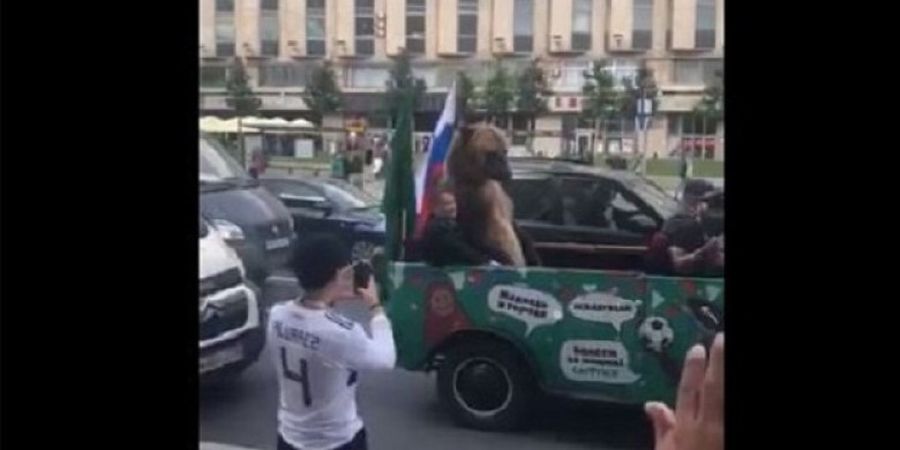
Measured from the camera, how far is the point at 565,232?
1.99 meters

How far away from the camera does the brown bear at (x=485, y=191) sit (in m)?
2.00

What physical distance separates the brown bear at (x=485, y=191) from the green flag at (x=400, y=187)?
8 centimetres

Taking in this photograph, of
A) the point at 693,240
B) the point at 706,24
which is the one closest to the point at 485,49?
the point at 706,24

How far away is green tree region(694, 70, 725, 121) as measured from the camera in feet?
6.08

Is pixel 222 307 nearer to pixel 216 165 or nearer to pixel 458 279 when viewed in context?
pixel 216 165

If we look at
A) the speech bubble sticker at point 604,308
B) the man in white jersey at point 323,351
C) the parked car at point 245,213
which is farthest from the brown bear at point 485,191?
the parked car at point 245,213
